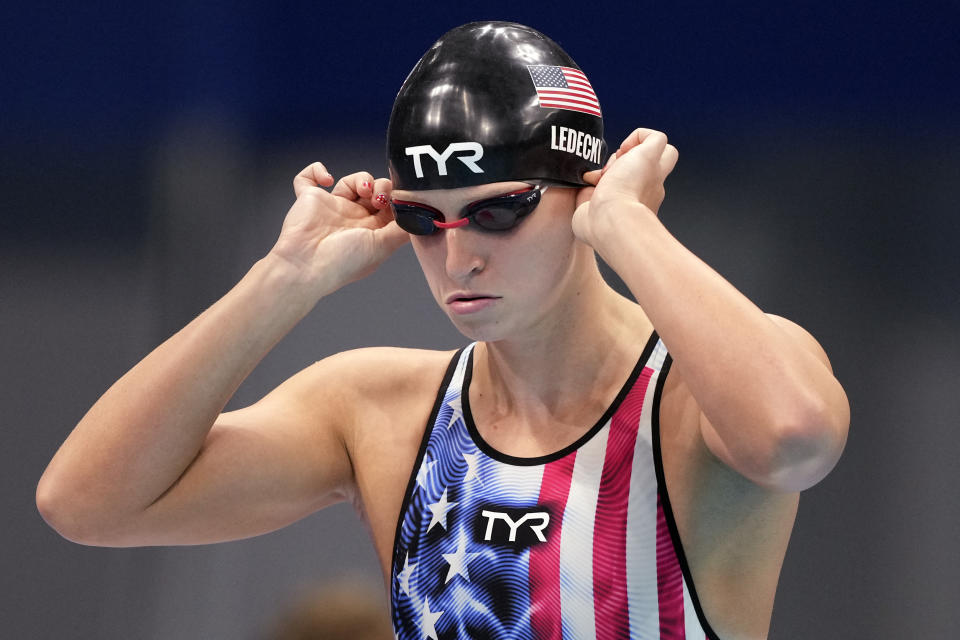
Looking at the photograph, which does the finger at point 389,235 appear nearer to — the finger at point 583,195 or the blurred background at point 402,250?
the finger at point 583,195

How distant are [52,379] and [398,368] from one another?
2.06 m

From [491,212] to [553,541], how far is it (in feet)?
2.11

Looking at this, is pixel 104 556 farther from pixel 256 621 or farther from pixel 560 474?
pixel 560 474

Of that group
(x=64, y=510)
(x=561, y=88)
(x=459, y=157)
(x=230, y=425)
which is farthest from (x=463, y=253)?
(x=64, y=510)

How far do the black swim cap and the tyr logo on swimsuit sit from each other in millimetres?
648

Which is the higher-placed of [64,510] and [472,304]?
[472,304]

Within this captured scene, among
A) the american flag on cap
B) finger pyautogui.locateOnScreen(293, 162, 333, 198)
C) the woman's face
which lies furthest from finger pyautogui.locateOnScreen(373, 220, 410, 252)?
the american flag on cap

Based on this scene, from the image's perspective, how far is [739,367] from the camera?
1726 mm

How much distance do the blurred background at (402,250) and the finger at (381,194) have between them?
154cm

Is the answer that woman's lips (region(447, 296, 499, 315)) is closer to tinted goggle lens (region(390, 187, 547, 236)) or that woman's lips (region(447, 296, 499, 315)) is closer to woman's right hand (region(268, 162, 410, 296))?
tinted goggle lens (region(390, 187, 547, 236))

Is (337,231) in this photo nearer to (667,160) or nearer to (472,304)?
(472,304)

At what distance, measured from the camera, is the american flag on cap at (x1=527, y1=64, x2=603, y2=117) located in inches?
82.5

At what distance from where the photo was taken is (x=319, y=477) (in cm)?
242

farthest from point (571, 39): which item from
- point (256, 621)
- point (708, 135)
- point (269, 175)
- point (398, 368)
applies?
point (256, 621)
